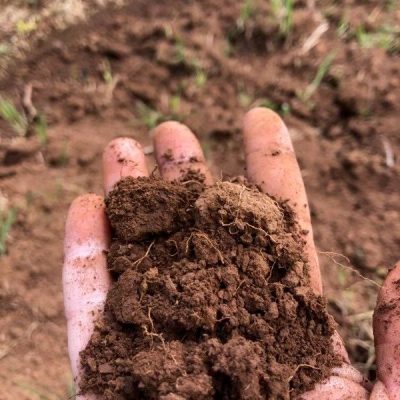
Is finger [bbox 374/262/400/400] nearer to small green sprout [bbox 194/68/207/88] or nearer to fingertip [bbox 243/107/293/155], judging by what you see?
fingertip [bbox 243/107/293/155]

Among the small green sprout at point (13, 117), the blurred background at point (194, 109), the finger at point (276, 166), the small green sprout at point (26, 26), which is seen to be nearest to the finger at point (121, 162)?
the finger at point (276, 166)

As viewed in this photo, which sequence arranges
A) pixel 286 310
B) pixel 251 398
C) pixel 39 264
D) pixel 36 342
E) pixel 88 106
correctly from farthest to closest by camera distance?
pixel 88 106
pixel 39 264
pixel 36 342
pixel 286 310
pixel 251 398

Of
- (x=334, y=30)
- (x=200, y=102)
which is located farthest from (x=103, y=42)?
(x=334, y=30)

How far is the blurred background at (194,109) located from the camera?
8.11ft

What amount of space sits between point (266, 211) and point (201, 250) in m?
0.25

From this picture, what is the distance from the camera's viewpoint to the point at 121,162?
7.06ft

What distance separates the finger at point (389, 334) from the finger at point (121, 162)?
990mm

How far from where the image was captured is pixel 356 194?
2.69 m

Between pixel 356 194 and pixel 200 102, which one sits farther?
pixel 200 102

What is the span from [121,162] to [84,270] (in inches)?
18.7

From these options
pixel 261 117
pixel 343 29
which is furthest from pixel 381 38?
pixel 261 117

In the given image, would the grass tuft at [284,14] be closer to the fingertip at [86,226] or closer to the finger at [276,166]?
the finger at [276,166]

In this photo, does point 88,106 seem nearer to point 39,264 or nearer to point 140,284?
point 39,264

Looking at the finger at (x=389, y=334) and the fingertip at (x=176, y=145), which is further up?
the fingertip at (x=176, y=145)
